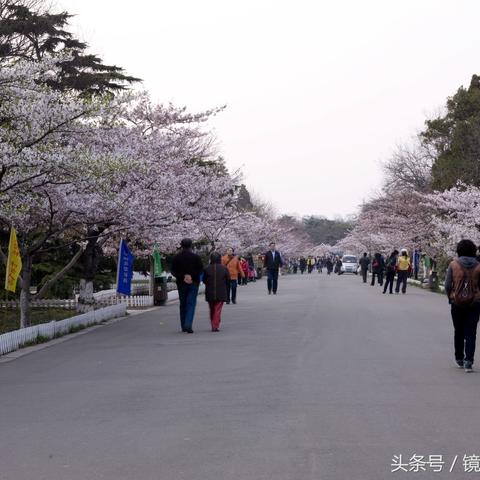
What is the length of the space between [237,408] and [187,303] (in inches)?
356

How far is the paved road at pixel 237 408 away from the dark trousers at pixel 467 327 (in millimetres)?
362

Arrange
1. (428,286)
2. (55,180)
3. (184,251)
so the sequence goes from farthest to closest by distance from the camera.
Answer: (428,286) < (184,251) < (55,180)

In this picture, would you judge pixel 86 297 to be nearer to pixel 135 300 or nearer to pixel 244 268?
pixel 135 300

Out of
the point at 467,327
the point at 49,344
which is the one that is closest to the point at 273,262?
the point at 49,344

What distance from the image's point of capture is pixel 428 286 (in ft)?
140

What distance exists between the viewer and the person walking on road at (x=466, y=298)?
449 inches

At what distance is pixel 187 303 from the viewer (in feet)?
58.2

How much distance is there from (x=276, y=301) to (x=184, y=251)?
10992 millimetres

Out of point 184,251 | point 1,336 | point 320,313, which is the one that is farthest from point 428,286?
point 1,336

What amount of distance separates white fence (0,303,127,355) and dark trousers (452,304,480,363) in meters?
7.45

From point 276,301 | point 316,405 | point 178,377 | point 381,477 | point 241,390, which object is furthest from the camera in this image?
point 276,301

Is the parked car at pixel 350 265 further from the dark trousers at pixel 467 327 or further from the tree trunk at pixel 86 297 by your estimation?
the dark trousers at pixel 467 327

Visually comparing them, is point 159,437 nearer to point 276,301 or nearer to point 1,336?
point 1,336

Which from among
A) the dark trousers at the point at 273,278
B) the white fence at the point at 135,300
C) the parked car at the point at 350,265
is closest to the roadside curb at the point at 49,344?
the white fence at the point at 135,300
